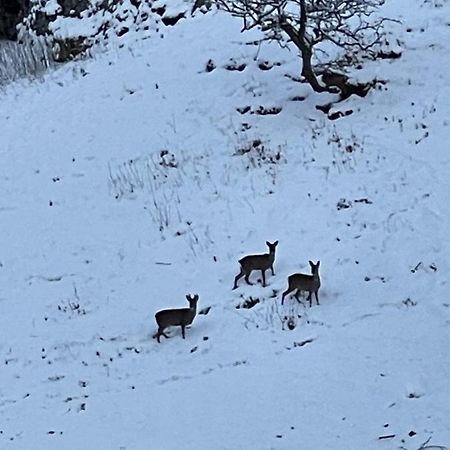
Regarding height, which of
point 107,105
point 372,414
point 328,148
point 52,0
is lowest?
point 372,414

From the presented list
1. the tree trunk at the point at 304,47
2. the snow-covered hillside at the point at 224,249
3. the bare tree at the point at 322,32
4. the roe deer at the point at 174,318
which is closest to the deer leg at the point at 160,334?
the roe deer at the point at 174,318

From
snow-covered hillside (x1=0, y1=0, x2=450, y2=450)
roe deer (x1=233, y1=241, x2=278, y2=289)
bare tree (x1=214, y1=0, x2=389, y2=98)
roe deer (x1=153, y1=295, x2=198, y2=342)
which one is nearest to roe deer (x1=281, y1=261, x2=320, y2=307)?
snow-covered hillside (x1=0, y1=0, x2=450, y2=450)

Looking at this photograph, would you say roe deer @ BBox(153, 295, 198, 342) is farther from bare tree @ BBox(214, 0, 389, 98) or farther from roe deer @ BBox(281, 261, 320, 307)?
bare tree @ BBox(214, 0, 389, 98)

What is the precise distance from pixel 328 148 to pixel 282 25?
2379 millimetres

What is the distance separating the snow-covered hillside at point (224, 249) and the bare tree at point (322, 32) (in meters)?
0.38

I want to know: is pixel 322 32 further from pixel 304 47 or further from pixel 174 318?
pixel 174 318

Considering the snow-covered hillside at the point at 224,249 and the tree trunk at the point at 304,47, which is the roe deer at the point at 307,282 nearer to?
the snow-covered hillside at the point at 224,249

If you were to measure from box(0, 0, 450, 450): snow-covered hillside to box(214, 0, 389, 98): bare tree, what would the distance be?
0.38m

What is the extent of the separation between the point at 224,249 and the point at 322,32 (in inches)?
190

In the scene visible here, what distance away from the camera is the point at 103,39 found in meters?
19.2

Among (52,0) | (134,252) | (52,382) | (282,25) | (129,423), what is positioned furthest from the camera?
(52,0)

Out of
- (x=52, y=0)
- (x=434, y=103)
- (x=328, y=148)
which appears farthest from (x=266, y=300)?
(x=52, y=0)

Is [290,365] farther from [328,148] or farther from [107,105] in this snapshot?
[107,105]

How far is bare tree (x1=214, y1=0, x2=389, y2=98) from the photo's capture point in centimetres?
1303
